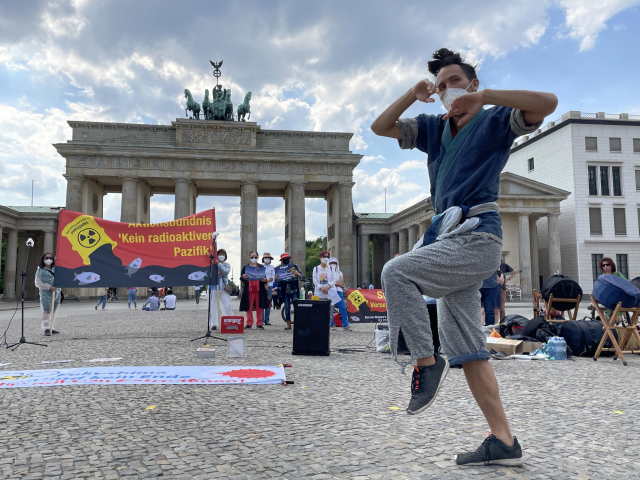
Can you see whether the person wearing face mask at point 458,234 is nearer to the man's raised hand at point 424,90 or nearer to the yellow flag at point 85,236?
the man's raised hand at point 424,90

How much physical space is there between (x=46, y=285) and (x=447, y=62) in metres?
11.8

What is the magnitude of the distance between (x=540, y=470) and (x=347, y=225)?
49.3m

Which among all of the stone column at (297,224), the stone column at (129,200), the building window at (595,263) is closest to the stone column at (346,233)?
the stone column at (297,224)

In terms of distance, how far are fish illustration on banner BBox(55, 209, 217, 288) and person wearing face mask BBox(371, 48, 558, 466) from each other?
9488 mm

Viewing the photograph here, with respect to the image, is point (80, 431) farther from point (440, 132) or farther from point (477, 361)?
point (440, 132)

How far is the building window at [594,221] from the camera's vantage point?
44656 mm

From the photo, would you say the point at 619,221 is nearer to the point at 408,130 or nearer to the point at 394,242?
the point at 394,242

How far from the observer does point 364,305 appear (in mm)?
13781

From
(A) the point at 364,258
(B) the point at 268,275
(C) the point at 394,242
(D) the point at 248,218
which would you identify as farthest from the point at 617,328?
(C) the point at 394,242

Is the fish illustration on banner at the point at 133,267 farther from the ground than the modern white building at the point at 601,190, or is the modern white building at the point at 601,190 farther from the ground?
the modern white building at the point at 601,190

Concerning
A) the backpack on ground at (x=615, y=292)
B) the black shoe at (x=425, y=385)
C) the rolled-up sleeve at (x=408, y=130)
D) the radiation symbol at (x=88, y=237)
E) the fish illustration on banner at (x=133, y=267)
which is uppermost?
the radiation symbol at (x=88, y=237)

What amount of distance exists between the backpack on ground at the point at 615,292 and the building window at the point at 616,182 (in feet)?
143

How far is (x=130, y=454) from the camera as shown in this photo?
9.64ft

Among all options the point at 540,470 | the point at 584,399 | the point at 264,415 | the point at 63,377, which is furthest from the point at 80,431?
the point at 584,399
